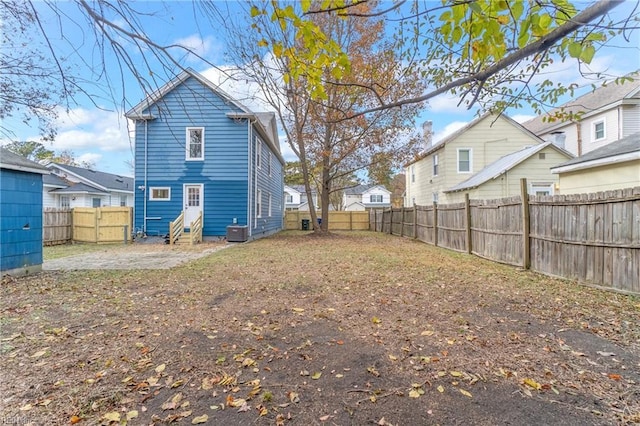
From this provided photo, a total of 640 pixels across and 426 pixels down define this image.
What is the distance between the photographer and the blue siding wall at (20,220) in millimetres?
6020

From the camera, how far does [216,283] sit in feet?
18.9

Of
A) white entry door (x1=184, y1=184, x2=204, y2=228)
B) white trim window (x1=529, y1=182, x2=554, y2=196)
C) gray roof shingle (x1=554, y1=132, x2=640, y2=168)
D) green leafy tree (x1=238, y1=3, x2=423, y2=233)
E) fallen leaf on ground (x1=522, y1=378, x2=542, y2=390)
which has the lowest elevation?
fallen leaf on ground (x1=522, y1=378, x2=542, y2=390)

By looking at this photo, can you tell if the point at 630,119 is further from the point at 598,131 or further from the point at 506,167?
the point at 506,167

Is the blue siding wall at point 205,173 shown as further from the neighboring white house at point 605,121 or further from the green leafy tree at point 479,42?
the neighboring white house at point 605,121

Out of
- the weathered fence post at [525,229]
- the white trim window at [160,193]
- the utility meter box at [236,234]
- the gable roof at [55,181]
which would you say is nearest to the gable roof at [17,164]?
the utility meter box at [236,234]

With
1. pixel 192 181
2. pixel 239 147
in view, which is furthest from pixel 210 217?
pixel 239 147

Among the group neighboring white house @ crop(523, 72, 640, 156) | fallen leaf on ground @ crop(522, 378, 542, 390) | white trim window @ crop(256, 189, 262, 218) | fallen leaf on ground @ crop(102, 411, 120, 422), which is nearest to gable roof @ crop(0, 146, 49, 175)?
fallen leaf on ground @ crop(102, 411, 120, 422)

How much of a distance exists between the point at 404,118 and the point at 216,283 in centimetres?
1304

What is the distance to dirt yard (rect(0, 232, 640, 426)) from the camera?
216cm

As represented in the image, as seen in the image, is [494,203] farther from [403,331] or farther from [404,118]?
[404,118]

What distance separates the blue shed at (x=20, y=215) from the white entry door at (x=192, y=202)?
22.2ft

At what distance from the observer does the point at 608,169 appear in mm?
8555

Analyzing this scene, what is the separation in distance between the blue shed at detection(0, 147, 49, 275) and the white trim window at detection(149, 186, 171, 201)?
22.3ft

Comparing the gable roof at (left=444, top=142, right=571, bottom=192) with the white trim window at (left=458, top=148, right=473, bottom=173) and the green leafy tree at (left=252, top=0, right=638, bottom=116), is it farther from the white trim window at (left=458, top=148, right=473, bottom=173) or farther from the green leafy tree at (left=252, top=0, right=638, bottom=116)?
the green leafy tree at (left=252, top=0, right=638, bottom=116)
